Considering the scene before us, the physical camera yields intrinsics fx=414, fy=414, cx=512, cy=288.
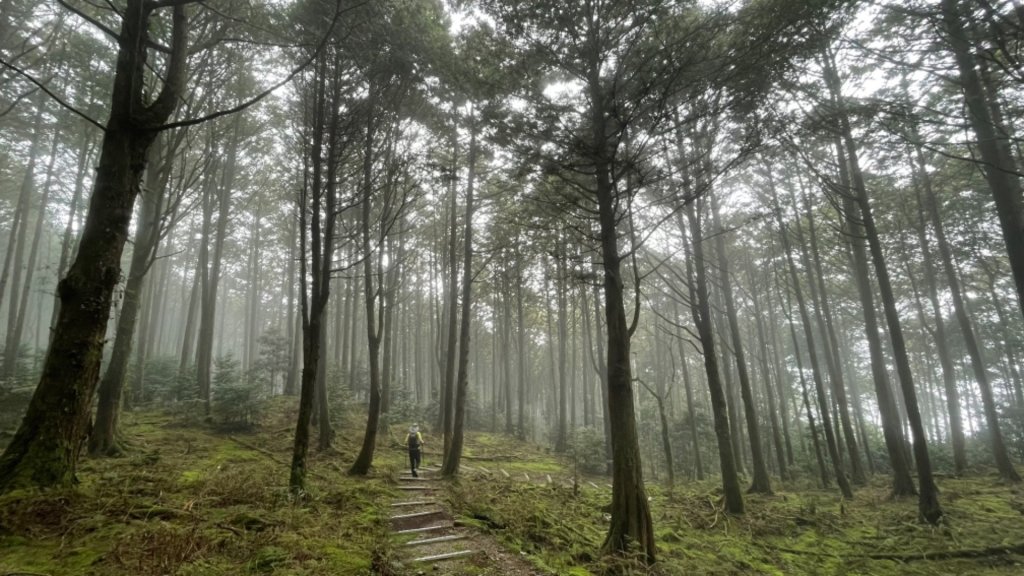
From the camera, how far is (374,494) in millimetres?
7590

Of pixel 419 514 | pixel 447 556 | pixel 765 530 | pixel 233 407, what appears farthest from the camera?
pixel 233 407

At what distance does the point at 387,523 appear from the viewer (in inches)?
247

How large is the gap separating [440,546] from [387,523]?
1.03 m

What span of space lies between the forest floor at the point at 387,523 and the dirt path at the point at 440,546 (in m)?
0.04

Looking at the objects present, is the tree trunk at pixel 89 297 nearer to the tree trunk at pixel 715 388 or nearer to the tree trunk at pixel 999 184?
the tree trunk at pixel 715 388

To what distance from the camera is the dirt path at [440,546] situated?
16.5 ft

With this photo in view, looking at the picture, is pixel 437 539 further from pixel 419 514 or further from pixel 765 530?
pixel 765 530

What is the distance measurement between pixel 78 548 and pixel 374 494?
4.56m

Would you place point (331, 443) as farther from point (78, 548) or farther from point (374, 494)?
point (78, 548)

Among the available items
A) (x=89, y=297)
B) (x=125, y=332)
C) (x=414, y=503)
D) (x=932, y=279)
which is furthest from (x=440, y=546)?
(x=932, y=279)

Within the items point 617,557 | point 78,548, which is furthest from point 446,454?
point 78,548

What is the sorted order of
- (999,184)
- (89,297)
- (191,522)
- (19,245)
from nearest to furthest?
1. (89,297)
2. (191,522)
3. (999,184)
4. (19,245)

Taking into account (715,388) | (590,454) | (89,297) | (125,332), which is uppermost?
(125,332)

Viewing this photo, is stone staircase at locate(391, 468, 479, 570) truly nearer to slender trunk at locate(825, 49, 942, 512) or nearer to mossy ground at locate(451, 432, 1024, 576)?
mossy ground at locate(451, 432, 1024, 576)
